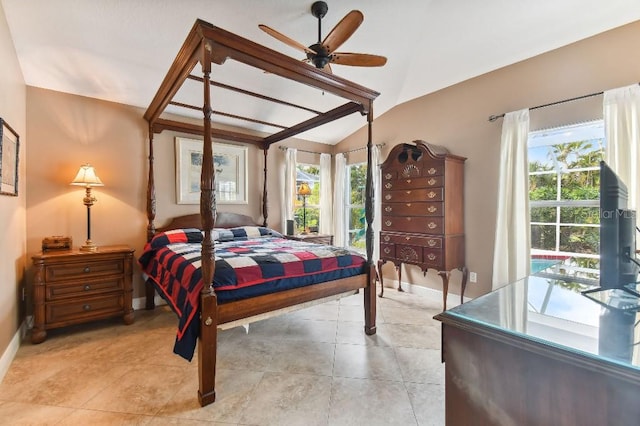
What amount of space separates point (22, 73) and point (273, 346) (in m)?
3.40

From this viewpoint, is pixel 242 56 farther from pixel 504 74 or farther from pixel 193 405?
pixel 504 74

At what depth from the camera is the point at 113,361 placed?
7.50ft

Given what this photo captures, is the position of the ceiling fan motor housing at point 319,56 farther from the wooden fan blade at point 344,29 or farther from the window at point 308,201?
the window at point 308,201

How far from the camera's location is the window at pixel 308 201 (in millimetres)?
5066

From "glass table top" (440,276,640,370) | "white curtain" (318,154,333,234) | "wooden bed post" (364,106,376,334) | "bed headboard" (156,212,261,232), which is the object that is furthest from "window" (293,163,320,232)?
"glass table top" (440,276,640,370)

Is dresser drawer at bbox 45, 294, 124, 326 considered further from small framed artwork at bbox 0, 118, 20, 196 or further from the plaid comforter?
small framed artwork at bbox 0, 118, 20, 196

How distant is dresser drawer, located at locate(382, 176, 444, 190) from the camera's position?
3324mm

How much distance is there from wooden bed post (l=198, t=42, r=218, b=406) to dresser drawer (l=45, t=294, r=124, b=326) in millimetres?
1726

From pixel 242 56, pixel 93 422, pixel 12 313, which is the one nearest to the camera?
pixel 93 422

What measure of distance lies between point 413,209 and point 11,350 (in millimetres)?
3898

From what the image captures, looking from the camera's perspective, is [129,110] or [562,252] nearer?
[562,252]

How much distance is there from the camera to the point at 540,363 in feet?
2.77

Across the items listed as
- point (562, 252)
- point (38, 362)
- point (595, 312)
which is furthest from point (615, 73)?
point (38, 362)

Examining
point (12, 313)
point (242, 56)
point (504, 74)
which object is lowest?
point (12, 313)
